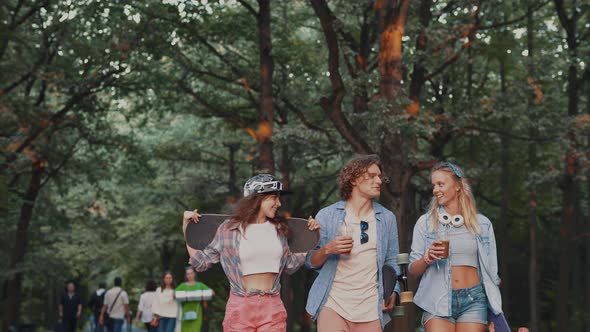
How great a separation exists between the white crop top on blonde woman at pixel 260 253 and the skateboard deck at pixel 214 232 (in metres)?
0.15

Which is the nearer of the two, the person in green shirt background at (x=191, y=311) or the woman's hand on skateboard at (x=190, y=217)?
the woman's hand on skateboard at (x=190, y=217)

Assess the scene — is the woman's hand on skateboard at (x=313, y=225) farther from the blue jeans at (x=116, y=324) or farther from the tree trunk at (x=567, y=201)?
the tree trunk at (x=567, y=201)

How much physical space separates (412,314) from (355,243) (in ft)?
35.7

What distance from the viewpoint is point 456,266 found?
269 inches

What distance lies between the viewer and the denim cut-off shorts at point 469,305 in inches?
266

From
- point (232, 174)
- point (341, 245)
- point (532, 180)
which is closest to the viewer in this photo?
point (341, 245)

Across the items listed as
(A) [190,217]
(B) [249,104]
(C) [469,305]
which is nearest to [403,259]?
(C) [469,305]

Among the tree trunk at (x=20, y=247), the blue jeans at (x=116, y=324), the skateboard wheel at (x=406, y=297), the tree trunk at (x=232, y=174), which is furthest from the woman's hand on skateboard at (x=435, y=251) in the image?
the tree trunk at (x=232, y=174)

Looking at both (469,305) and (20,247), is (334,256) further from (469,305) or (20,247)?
(20,247)

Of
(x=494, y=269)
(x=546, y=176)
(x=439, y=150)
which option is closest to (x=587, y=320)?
(x=546, y=176)

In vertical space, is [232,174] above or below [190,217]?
above

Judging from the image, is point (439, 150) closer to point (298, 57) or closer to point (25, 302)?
point (298, 57)

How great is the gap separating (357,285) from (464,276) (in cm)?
73

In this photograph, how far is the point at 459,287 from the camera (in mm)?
6785
